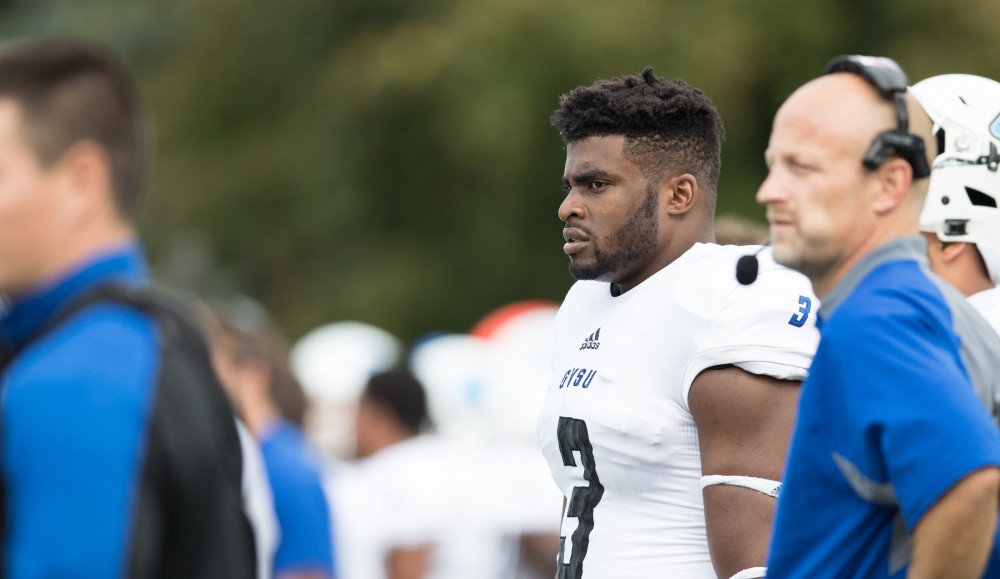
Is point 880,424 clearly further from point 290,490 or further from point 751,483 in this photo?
point 290,490

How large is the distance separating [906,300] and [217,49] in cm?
1731

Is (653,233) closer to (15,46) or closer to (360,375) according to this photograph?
(15,46)

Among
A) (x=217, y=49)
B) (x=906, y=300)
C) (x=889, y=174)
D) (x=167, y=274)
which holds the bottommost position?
(x=167, y=274)

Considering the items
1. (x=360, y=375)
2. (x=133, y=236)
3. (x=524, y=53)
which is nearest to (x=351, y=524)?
(x=360, y=375)

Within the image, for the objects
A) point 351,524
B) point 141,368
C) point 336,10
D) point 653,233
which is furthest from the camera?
point 336,10

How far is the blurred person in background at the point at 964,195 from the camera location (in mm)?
4242

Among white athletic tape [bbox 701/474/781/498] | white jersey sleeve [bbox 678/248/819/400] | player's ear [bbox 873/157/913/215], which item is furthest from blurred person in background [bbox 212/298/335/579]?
player's ear [bbox 873/157/913/215]

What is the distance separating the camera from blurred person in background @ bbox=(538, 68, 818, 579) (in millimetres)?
4066

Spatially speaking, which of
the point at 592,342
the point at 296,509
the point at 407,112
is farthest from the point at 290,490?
the point at 407,112

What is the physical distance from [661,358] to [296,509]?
12.2 feet

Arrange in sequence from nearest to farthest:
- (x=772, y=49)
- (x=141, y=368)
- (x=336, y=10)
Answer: (x=141, y=368) → (x=772, y=49) → (x=336, y=10)

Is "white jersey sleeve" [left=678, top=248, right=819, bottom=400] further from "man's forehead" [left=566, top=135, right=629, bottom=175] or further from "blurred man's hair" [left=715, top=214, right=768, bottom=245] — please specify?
"blurred man's hair" [left=715, top=214, right=768, bottom=245]

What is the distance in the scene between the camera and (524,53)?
16688mm

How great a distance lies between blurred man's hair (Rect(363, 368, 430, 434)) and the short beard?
5046mm
